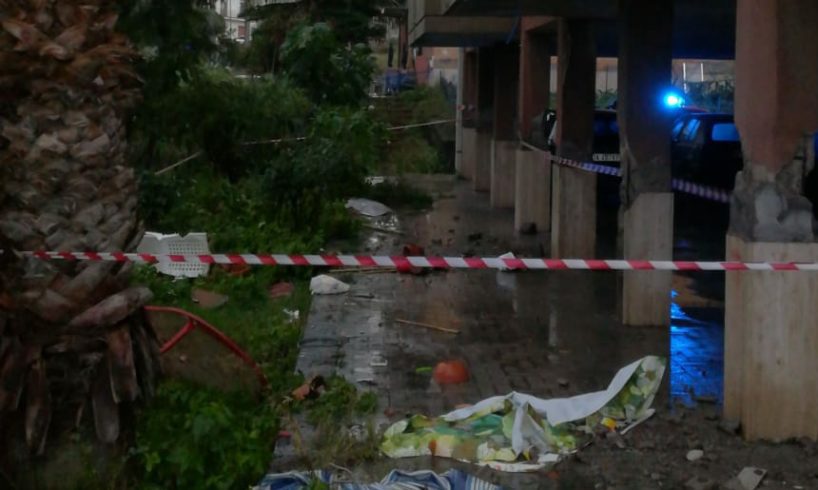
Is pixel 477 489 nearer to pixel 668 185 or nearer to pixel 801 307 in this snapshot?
pixel 801 307

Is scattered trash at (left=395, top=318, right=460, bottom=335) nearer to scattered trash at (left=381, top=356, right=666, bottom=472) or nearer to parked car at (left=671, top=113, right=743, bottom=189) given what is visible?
scattered trash at (left=381, top=356, right=666, bottom=472)

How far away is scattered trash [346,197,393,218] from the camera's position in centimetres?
1945

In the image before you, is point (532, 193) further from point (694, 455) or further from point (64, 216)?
point (64, 216)

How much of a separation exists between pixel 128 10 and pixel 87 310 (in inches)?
112

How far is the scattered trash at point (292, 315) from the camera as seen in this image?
10.8 metres

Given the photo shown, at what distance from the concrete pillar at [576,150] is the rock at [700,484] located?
714cm

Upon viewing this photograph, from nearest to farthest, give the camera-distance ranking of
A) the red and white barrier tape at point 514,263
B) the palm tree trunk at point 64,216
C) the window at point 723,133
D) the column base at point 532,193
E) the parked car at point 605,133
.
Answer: the palm tree trunk at point 64,216
the red and white barrier tape at point 514,263
the column base at point 532,193
the window at point 723,133
the parked car at point 605,133

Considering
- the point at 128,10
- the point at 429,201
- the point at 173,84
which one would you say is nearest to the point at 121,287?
the point at 128,10

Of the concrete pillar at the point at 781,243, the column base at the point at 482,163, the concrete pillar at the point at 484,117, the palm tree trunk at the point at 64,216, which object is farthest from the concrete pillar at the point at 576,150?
the column base at the point at 482,163

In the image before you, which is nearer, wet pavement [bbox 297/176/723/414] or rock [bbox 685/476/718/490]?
rock [bbox 685/476/718/490]

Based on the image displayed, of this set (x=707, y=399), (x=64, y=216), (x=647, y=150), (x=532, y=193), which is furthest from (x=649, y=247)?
(x=532, y=193)

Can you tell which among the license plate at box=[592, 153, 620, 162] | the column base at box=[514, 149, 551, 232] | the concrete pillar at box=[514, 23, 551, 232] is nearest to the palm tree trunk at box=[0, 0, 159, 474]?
the concrete pillar at box=[514, 23, 551, 232]

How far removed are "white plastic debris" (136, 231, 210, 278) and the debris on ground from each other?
20.5ft

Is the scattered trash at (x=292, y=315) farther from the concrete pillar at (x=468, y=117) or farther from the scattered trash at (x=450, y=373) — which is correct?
the concrete pillar at (x=468, y=117)
